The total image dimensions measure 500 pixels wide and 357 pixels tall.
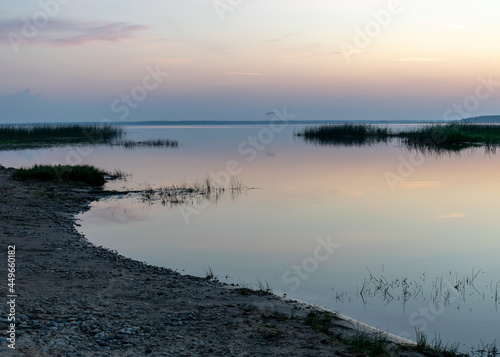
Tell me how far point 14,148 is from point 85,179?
2976cm

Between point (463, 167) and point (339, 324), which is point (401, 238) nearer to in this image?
point (339, 324)

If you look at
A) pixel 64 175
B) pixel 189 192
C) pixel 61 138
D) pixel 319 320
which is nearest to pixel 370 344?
pixel 319 320

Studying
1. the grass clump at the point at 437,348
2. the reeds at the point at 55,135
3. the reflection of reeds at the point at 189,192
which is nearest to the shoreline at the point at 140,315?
the grass clump at the point at 437,348

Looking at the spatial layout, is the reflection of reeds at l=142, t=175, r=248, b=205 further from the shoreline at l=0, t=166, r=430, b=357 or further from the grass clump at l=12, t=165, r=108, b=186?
the shoreline at l=0, t=166, r=430, b=357

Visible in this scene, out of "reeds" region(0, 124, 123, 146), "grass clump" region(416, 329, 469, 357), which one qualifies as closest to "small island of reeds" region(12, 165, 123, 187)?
"grass clump" region(416, 329, 469, 357)

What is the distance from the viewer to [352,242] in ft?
39.0

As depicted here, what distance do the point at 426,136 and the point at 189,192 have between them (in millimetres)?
38126

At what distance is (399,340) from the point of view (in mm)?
6395

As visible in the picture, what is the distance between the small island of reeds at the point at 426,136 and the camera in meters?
48.2

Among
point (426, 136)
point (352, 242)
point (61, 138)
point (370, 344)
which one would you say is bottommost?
point (370, 344)

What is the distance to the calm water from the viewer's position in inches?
309

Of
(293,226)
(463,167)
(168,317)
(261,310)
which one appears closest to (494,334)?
(261,310)

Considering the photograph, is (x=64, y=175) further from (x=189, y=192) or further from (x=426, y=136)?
(x=426, y=136)

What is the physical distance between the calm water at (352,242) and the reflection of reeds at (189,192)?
2.50 ft
